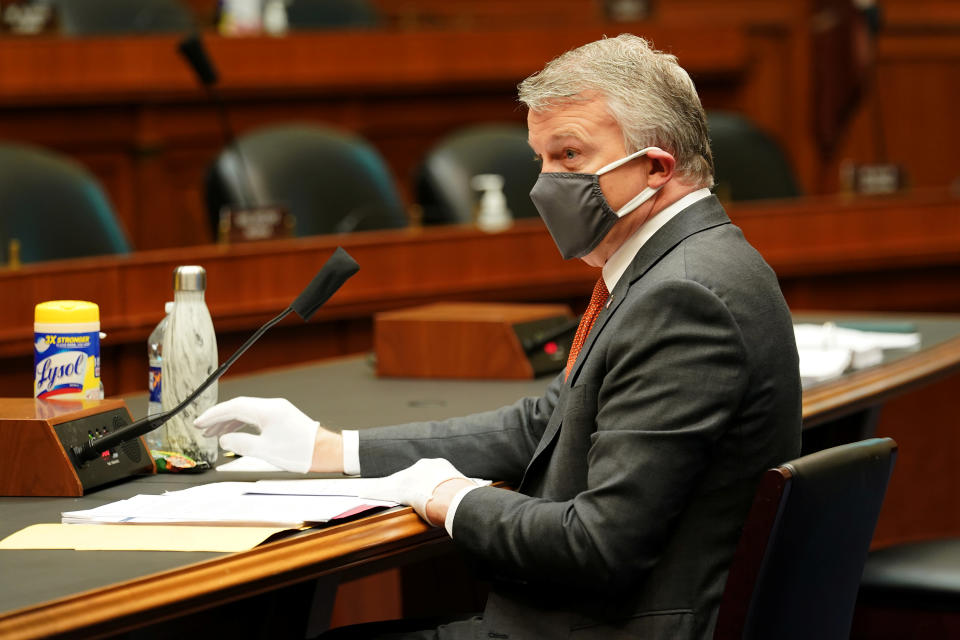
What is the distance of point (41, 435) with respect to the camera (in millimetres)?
1628

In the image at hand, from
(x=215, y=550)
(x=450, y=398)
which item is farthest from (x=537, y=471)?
(x=450, y=398)

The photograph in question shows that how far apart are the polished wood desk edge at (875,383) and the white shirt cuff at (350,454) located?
0.70 m

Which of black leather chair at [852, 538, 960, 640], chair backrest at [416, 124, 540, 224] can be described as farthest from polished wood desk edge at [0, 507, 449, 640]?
chair backrest at [416, 124, 540, 224]

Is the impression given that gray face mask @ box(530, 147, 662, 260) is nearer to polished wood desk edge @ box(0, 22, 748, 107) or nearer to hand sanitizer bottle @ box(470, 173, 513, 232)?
hand sanitizer bottle @ box(470, 173, 513, 232)

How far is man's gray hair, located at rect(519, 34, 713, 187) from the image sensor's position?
1.54m

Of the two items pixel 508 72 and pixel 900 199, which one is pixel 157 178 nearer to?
pixel 508 72

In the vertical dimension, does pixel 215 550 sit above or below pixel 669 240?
below

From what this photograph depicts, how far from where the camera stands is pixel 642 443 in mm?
1416

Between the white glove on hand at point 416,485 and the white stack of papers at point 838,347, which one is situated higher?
the white glove on hand at point 416,485

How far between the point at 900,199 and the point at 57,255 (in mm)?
2392

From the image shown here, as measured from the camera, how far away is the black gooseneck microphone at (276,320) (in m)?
1.66

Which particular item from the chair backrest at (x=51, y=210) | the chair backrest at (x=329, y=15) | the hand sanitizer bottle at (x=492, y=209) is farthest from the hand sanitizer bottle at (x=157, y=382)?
the chair backrest at (x=329, y=15)

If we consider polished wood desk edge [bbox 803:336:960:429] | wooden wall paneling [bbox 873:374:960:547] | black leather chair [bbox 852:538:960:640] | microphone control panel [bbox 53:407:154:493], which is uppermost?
microphone control panel [bbox 53:407:154:493]

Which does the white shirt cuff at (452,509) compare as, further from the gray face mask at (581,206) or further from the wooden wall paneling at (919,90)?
the wooden wall paneling at (919,90)
